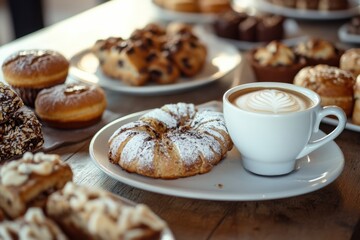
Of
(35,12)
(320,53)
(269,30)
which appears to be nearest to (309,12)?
(269,30)

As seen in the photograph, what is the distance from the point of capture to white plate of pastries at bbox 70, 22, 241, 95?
5.42 feet

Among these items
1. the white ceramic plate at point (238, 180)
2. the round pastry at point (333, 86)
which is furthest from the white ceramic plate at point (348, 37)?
the white ceramic plate at point (238, 180)

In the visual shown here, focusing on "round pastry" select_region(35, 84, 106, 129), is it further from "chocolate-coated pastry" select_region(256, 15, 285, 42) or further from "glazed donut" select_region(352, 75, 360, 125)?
"chocolate-coated pastry" select_region(256, 15, 285, 42)

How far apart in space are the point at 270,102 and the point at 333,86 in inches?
15.2

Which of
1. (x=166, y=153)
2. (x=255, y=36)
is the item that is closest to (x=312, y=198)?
(x=166, y=153)

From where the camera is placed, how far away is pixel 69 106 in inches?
53.5

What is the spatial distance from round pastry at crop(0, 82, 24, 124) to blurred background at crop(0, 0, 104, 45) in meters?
2.52

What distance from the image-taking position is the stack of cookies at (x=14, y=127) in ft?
3.92

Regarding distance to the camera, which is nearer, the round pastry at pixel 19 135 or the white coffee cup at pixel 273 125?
the white coffee cup at pixel 273 125

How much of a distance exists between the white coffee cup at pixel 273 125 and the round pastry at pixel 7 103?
0.47 metres

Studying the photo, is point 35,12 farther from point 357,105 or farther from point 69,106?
point 357,105

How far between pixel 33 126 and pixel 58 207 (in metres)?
0.45

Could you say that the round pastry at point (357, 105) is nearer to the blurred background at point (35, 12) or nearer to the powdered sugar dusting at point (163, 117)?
the powdered sugar dusting at point (163, 117)

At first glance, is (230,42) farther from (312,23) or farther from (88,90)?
(88,90)
